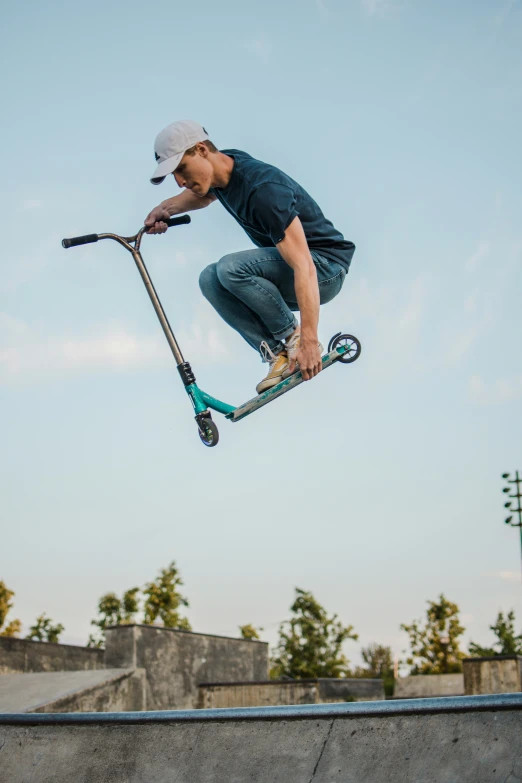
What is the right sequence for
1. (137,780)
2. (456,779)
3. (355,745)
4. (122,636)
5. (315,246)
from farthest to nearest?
(122,636) → (315,246) → (137,780) → (355,745) → (456,779)

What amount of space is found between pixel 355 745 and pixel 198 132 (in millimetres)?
4005

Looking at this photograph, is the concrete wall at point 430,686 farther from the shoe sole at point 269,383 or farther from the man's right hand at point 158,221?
the man's right hand at point 158,221

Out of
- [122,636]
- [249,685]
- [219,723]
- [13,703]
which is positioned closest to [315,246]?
[219,723]

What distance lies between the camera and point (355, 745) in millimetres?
3623

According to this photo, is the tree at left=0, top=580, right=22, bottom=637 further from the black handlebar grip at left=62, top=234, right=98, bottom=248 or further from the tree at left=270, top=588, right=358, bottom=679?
the black handlebar grip at left=62, top=234, right=98, bottom=248

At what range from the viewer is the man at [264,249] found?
529 cm

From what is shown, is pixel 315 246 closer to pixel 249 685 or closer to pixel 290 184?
pixel 290 184

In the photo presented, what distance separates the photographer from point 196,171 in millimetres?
5387

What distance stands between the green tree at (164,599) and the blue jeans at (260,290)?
24.9 meters

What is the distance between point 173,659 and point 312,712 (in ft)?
38.5

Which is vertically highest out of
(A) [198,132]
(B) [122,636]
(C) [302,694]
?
(A) [198,132]

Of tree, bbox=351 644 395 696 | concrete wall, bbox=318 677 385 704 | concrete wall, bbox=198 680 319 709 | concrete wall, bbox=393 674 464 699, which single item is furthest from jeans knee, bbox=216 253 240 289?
tree, bbox=351 644 395 696

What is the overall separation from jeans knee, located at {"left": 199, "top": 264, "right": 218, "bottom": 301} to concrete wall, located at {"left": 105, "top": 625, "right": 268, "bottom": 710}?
370 inches

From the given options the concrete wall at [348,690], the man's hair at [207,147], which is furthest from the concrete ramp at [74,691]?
the concrete wall at [348,690]
